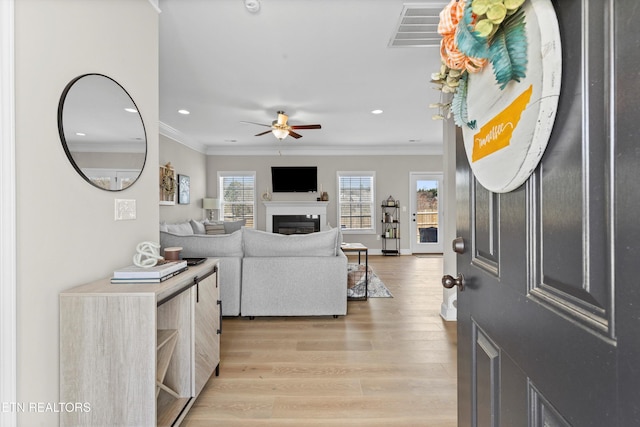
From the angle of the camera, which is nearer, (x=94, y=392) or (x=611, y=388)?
(x=611, y=388)

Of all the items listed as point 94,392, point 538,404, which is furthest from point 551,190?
point 94,392

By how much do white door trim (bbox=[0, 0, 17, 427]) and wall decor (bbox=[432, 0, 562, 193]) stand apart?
4.81 ft

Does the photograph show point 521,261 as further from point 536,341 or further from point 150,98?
point 150,98

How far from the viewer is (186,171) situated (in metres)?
6.27

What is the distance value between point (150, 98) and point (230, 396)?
6.47 feet

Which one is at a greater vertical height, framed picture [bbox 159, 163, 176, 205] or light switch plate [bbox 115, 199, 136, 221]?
framed picture [bbox 159, 163, 176, 205]

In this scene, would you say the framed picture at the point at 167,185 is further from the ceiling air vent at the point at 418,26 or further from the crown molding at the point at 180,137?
the ceiling air vent at the point at 418,26

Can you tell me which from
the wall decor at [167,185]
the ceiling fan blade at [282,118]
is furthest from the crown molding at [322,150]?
the ceiling fan blade at [282,118]

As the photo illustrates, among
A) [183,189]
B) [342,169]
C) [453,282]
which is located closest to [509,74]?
[453,282]

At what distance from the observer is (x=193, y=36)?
2547 mm

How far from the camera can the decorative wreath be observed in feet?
1.84

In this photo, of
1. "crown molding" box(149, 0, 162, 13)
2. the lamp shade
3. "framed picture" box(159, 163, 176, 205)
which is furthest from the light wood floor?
the lamp shade

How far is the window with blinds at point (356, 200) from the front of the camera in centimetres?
750

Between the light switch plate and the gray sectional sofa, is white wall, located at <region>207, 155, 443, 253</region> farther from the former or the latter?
the light switch plate
